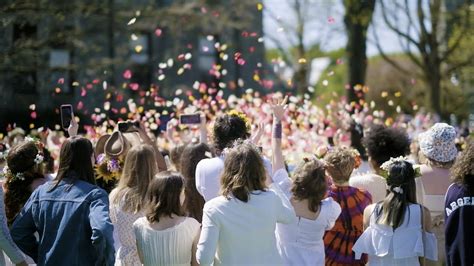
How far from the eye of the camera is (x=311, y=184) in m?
5.54

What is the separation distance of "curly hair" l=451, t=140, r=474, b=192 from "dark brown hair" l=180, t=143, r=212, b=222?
6.43 ft

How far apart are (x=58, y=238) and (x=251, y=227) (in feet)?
4.06

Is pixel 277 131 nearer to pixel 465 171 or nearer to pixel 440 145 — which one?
pixel 440 145

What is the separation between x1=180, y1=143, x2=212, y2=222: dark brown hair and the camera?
6.32 m

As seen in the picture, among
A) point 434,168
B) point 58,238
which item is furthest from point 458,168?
point 58,238

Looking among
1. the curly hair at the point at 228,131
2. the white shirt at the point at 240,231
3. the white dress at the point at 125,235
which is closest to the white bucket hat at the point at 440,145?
the curly hair at the point at 228,131

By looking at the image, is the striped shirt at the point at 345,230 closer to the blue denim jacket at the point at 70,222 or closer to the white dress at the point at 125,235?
the white dress at the point at 125,235

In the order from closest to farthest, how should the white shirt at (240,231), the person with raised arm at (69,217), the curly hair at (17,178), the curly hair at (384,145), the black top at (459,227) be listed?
the white shirt at (240,231) → the person with raised arm at (69,217) → the black top at (459,227) → the curly hair at (17,178) → the curly hair at (384,145)

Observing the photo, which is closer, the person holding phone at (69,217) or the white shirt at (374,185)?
the person holding phone at (69,217)

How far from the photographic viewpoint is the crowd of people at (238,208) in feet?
16.5

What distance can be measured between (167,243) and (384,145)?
2468 mm

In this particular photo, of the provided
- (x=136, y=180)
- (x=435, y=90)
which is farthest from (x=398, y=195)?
(x=435, y=90)

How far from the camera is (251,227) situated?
498 cm

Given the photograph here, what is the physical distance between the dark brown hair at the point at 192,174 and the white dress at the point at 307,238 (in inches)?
36.4
